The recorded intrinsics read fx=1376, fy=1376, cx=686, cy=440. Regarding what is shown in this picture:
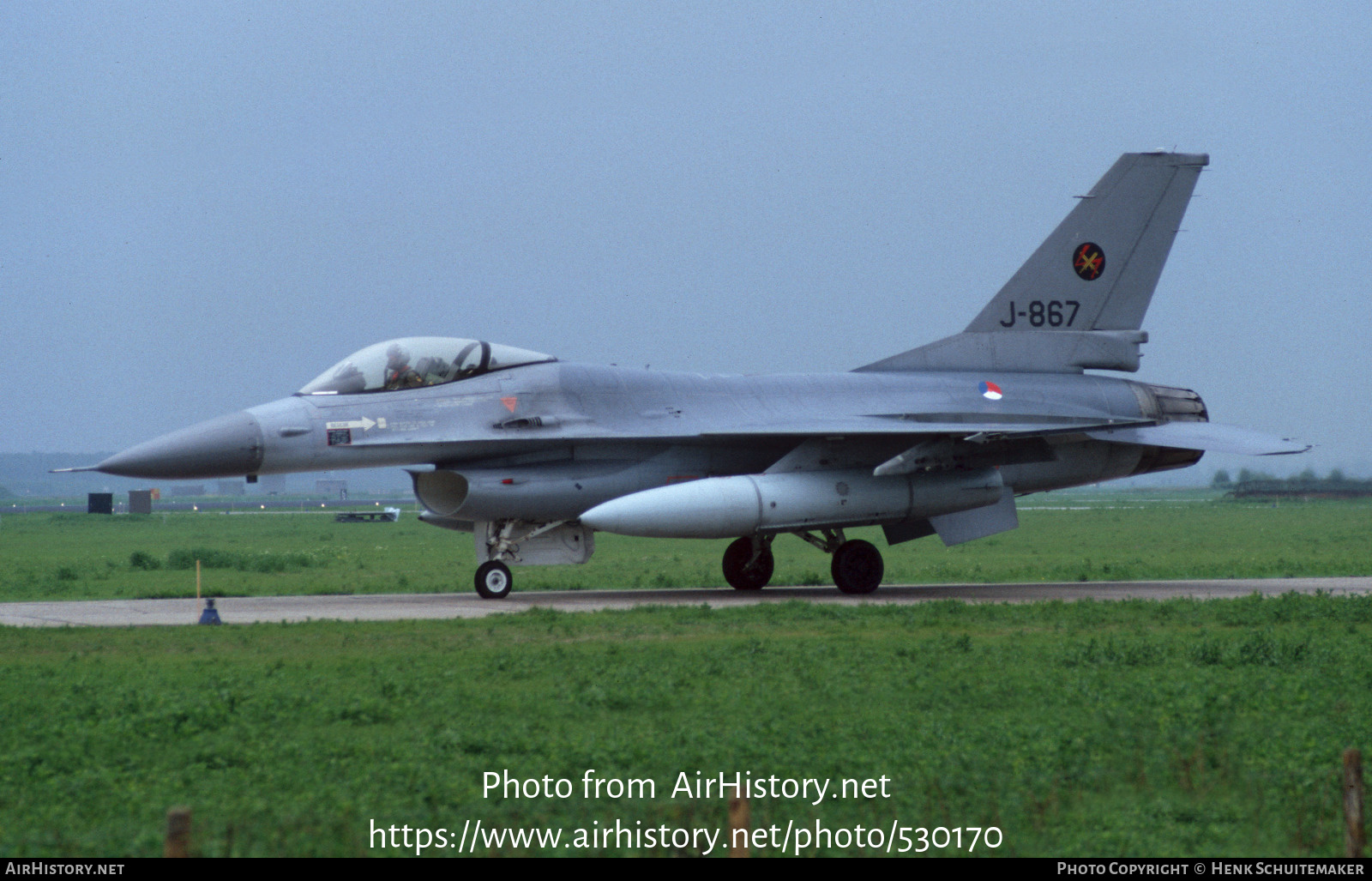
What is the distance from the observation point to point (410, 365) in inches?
766

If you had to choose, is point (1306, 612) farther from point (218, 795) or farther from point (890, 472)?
point (218, 795)

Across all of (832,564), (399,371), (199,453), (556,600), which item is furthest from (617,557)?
(199,453)

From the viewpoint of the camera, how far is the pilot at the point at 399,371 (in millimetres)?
19297

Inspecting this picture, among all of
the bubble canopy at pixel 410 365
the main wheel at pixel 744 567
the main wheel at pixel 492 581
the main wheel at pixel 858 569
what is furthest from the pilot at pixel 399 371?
the main wheel at pixel 858 569

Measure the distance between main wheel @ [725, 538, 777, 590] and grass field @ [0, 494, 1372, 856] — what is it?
5147 mm

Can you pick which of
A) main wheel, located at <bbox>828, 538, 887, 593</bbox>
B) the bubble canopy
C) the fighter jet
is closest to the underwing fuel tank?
the fighter jet

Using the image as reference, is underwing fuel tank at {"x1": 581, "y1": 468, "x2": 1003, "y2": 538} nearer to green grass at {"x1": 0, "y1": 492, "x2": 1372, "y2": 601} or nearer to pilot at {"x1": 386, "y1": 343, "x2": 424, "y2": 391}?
pilot at {"x1": 386, "y1": 343, "x2": 424, "y2": 391}

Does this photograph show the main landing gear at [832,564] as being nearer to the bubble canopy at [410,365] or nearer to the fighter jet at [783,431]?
the fighter jet at [783,431]

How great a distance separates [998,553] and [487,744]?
2982cm

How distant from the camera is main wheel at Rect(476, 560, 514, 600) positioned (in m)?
19.8

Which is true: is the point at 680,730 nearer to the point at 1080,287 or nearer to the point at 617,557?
the point at 1080,287

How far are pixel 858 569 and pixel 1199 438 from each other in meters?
5.97

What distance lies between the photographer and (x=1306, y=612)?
1605 centimetres
